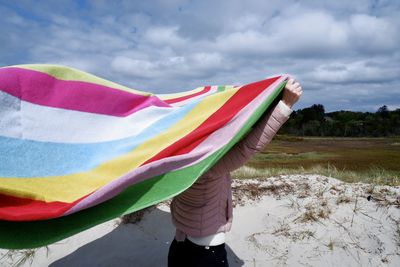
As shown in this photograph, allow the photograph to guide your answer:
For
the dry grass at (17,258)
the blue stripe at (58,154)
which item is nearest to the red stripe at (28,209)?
the blue stripe at (58,154)

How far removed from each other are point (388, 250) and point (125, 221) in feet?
9.61

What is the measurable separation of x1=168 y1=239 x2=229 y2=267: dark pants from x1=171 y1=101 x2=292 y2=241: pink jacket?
2.7 inches

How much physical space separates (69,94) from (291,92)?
1528 millimetres

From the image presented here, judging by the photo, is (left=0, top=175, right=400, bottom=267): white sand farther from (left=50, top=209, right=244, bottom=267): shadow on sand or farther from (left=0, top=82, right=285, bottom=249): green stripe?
(left=0, top=82, right=285, bottom=249): green stripe

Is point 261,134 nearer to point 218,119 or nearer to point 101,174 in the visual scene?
point 218,119

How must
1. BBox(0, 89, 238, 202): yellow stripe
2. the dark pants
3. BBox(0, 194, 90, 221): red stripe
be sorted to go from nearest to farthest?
1. BBox(0, 194, 90, 221): red stripe
2. BBox(0, 89, 238, 202): yellow stripe
3. the dark pants

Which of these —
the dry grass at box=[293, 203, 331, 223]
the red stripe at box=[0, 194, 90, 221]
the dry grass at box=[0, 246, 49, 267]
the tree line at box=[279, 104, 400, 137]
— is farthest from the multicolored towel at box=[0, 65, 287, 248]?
the tree line at box=[279, 104, 400, 137]

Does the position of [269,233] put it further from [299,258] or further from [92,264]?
[92,264]

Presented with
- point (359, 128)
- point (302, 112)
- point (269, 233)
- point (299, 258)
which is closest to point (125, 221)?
point (269, 233)

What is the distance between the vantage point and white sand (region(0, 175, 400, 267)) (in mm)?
3523

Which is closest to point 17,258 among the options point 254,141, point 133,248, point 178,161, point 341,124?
point 133,248

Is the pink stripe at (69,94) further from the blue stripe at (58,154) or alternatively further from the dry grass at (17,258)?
the dry grass at (17,258)

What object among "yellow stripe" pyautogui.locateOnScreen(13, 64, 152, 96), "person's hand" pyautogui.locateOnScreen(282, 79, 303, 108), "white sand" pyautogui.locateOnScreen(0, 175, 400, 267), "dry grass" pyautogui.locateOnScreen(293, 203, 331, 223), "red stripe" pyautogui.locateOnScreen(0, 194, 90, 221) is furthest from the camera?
"dry grass" pyautogui.locateOnScreen(293, 203, 331, 223)

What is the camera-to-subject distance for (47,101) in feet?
7.58
